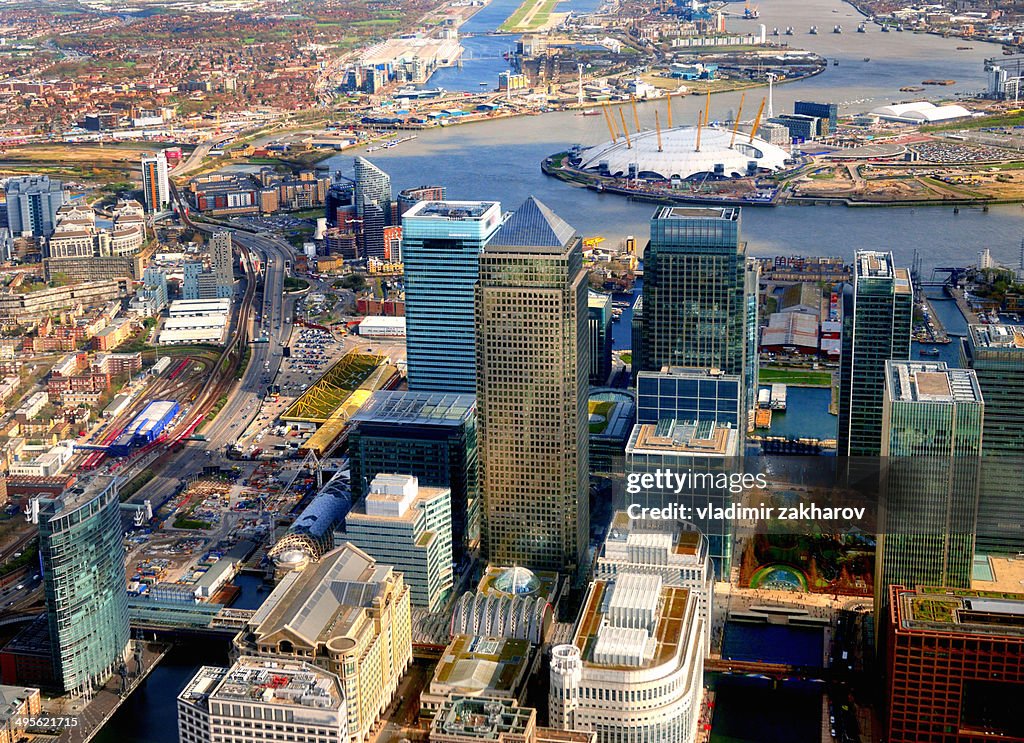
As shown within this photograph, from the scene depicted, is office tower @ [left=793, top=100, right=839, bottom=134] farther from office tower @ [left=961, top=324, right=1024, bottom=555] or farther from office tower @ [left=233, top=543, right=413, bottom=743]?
office tower @ [left=233, top=543, right=413, bottom=743]

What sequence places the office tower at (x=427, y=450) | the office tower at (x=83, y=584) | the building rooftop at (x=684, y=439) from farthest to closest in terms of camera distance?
1. the office tower at (x=427, y=450)
2. the building rooftop at (x=684, y=439)
3. the office tower at (x=83, y=584)

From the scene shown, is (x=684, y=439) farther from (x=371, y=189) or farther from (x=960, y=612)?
(x=371, y=189)

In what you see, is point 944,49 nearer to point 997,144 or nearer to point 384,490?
point 997,144

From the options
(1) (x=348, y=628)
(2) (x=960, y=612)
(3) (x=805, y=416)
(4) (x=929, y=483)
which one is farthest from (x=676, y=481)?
(3) (x=805, y=416)

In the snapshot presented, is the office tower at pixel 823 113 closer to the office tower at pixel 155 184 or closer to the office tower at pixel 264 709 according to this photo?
the office tower at pixel 155 184

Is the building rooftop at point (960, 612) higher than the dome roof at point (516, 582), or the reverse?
the building rooftop at point (960, 612)

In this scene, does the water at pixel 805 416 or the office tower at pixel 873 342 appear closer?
the office tower at pixel 873 342

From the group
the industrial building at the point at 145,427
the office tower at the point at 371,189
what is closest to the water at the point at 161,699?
the industrial building at the point at 145,427
